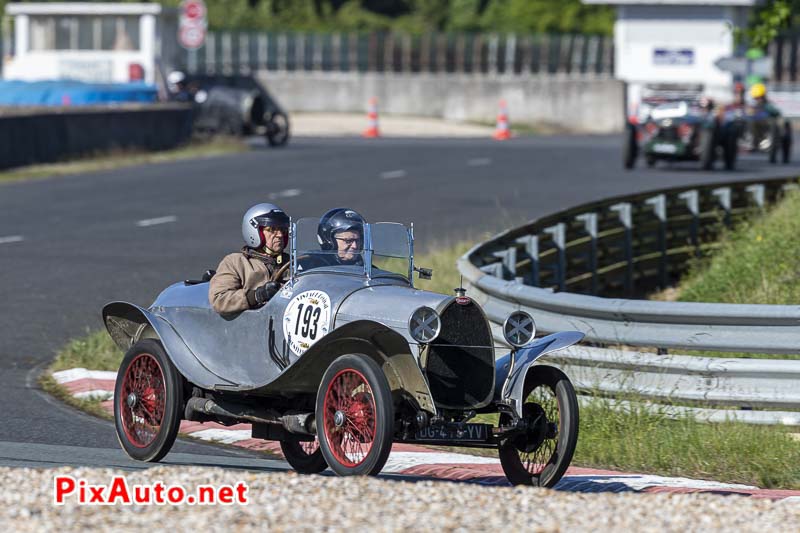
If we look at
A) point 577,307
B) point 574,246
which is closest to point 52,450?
point 577,307

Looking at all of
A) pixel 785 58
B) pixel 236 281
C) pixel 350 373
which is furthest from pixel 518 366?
pixel 785 58

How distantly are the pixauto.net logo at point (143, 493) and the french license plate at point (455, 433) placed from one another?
102 centimetres

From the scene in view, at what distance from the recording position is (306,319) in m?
7.82

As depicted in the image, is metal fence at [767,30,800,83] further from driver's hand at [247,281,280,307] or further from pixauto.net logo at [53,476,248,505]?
pixauto.net logo at [53,476,248,505]

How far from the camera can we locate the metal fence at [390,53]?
53812mm

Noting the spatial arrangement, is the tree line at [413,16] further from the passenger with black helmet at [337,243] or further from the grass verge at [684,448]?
the passenger with black helmet at [337,243]

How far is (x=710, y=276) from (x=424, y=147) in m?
21.0

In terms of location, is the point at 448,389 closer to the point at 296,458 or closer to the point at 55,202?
the point at 296,458

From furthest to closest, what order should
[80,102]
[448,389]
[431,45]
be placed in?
1. [431,45]
2. [80,102]
3. [448,389]

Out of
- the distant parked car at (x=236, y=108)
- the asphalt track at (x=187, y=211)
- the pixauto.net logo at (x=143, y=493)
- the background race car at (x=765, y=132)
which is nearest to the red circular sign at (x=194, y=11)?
the distant parked car at (x=236, y=108)

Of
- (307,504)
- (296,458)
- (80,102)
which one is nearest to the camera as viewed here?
(307,504)

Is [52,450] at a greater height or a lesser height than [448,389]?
lesser

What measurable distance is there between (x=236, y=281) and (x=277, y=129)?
28.3m

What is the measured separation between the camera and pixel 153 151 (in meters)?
32.6
